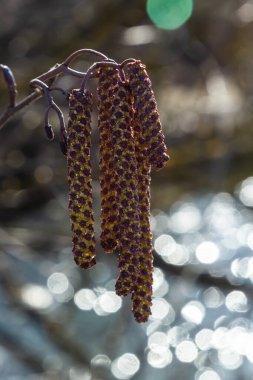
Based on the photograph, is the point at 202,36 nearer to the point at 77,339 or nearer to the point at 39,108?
the point at 39,108

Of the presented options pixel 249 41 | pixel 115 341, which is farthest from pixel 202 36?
pixel 115 341

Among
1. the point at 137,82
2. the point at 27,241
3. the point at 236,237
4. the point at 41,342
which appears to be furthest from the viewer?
the point at 236,237

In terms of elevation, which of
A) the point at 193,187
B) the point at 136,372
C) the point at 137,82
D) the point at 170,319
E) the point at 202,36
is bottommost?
the point at 137,82

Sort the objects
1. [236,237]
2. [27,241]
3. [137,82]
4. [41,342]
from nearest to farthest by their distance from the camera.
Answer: [137,82], [41,342], [27,241], [236,237]

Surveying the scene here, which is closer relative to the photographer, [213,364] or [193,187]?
[213,364]

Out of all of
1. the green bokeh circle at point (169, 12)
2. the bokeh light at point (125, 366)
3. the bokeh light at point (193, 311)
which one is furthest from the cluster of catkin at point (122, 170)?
the bokeh light at point (193, 311)

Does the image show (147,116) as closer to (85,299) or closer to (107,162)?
(107,162)

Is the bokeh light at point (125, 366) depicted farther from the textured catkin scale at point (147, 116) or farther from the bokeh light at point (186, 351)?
the textured catkin scale at point (147, 116)
